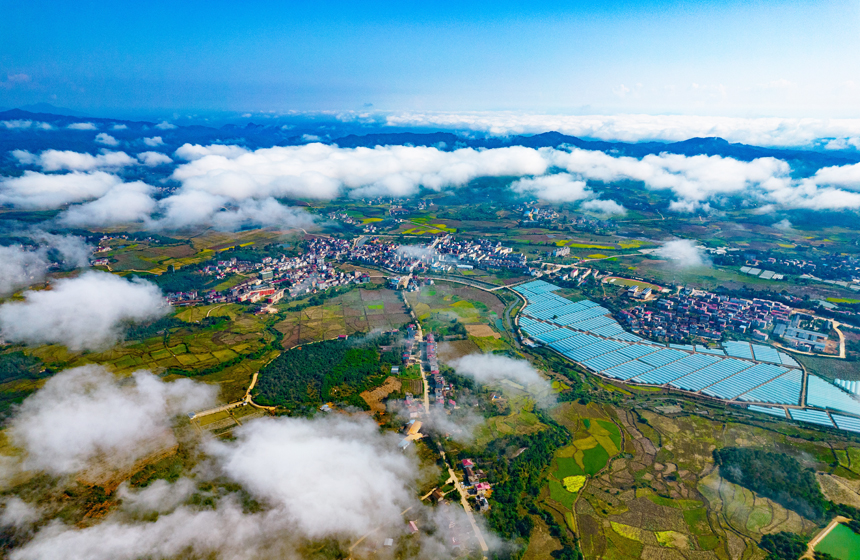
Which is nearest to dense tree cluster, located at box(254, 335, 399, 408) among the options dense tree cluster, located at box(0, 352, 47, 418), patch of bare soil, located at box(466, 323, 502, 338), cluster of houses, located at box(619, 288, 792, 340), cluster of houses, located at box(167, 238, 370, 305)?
patch of bare soil, located at box(466, 323, 502, 338)

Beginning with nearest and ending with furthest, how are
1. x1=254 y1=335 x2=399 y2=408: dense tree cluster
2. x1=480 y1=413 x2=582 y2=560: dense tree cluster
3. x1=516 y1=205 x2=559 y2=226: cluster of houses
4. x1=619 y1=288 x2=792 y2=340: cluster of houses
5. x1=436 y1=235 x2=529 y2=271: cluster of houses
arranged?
x1=480 y1=413 x2=582 y2=560: dense tree cluster, x1=254 y1=335 x2=399 y2=408: dense tree cluster, x1=619 y1=288 x2=792 y2=340: cluster of houses, x1=436 y1=235 x2=529 y2=271: cluster of houses, x1=516 y1=205 x2=559 y2=226: cluster of houses

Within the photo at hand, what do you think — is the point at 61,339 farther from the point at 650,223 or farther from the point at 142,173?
the point at 142,173

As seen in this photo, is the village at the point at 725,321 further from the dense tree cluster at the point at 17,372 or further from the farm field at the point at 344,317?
the dense tree cluster at the point at 17,372

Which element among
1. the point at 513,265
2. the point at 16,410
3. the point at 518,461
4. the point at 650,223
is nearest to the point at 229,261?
the point at 16,410

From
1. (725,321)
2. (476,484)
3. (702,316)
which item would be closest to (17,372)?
(476,484)

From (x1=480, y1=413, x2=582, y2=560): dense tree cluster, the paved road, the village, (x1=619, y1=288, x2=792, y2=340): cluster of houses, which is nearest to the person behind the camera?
the paved road

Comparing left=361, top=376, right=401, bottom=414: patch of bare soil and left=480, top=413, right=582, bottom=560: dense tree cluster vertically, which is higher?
left=480, top=413, right=582, bottom=560: dense tree cluster

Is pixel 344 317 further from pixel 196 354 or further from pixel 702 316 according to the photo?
pixel 702 316

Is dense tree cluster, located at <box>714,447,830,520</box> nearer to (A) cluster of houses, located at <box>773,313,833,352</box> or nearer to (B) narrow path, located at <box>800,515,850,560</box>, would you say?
(B) narrow path, located at <box>800,515,850,560</box>
